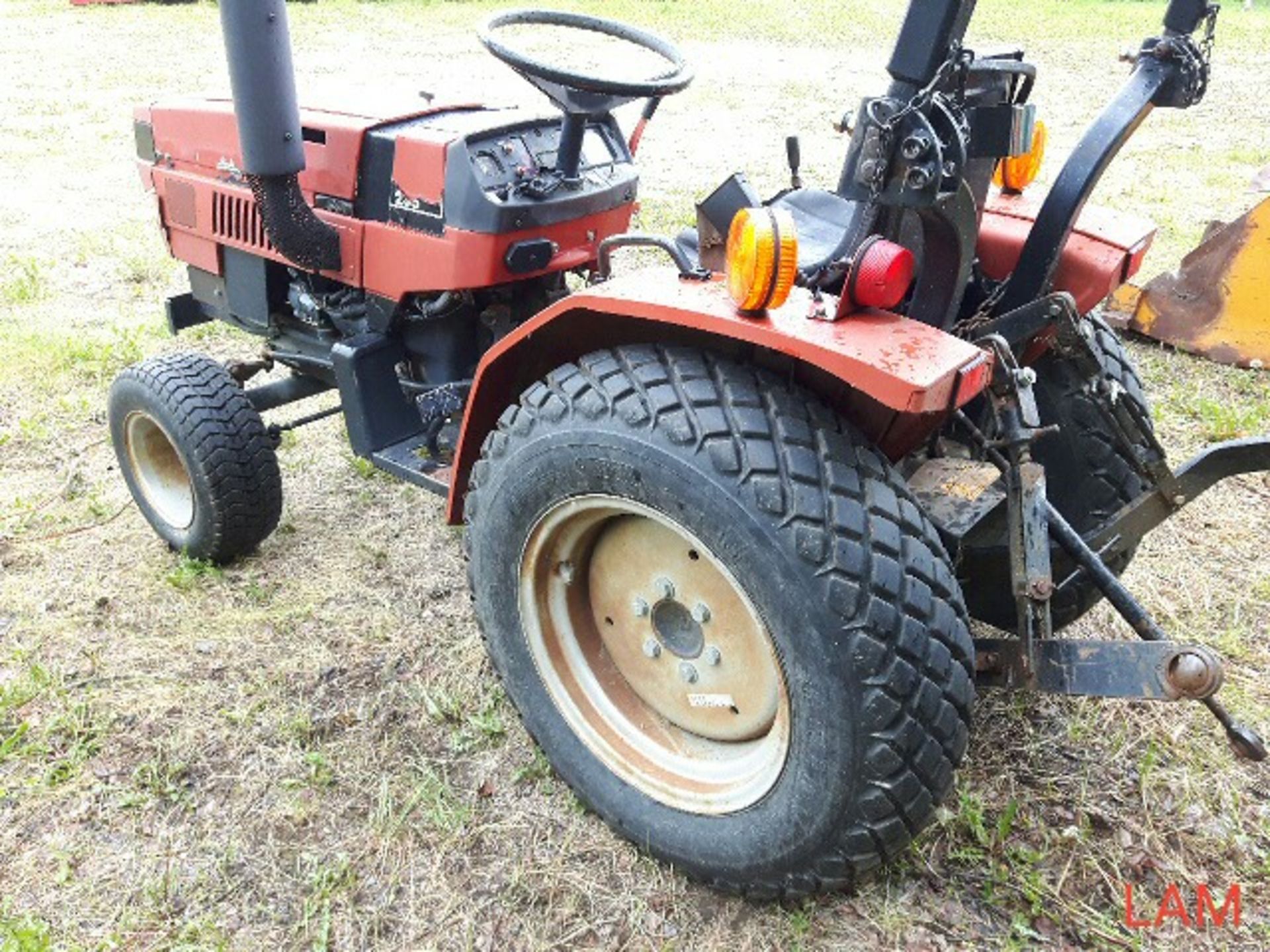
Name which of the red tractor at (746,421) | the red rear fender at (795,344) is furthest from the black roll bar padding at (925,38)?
the red rear fender at (795,344)

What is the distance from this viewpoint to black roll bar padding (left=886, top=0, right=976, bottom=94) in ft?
5.76

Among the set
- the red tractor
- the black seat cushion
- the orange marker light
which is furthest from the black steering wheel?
the orange marker light

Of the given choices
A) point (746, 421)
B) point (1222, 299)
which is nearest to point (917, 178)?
point (746, 421)

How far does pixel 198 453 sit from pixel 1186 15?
2558 millimetres

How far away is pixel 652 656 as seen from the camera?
2.22 metres

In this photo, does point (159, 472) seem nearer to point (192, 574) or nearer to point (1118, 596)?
point (192, 574)

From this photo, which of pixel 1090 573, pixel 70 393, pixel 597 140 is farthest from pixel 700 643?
pixel 70 393

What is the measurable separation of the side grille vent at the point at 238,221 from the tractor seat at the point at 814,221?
4.26 feet

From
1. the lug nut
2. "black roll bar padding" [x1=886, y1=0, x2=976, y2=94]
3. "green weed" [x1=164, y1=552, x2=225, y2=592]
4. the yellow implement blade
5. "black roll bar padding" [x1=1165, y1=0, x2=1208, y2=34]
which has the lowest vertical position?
"green weed" [x1=164, y1=552, x2=225, y2=592]

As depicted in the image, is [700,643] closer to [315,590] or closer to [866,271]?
[866,271]

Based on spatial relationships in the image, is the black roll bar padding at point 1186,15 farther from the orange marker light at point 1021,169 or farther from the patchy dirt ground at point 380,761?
the patchy dirt ground at point 380,761

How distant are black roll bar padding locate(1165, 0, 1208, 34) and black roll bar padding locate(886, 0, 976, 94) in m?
0.54

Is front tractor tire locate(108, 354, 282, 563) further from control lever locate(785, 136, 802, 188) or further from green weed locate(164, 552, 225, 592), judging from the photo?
control lever locate(785, 136, 802, 188)

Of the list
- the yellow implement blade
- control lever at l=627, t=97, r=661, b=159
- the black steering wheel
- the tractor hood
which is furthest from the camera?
the yellow implement blade
